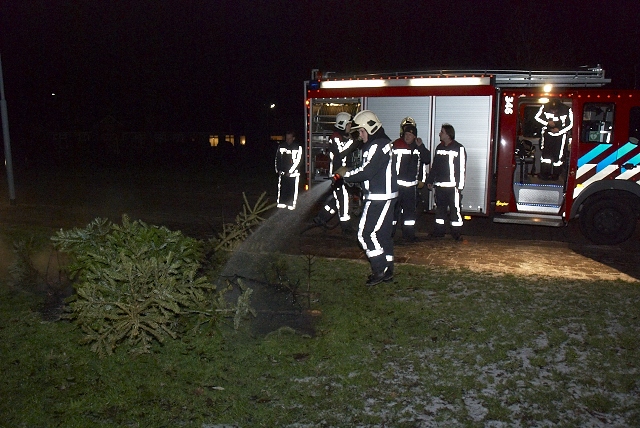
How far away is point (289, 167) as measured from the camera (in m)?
10.5

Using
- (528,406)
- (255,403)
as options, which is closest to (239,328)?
(255,403)

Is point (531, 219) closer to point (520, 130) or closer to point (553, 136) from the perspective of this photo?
point (553, 136)

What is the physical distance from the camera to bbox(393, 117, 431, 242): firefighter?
344 inches

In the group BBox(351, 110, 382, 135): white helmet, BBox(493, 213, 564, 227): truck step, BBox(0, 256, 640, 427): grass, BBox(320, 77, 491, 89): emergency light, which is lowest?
BBox(0, 256, 640, 427): grass

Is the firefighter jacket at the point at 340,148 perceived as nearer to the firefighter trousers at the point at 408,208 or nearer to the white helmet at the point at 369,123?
the firefighter trousers at the point at 408,208

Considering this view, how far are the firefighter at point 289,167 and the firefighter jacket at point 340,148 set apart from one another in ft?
4.00

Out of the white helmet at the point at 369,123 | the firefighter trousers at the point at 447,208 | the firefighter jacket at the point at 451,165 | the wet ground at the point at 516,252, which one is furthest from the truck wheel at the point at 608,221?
the white helmet at the point at 369,123

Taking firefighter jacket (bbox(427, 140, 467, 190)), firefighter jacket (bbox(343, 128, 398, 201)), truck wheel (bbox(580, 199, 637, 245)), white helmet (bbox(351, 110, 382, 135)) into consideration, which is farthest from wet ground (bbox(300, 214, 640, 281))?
white helmet (bbox(351, 110, 382, 135))

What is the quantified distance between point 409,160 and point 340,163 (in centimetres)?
112

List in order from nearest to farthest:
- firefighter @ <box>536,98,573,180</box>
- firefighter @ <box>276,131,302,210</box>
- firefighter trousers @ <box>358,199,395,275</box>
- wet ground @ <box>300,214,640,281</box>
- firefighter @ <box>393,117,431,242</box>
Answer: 1. firefighter trousers @ <box>358,199,395,275</box>
2. wet ground @ <box>300,214,640,281</box>
3. firefighter @ <box>393,117,431,242</box>
4. firefighter @ <box>536,98,573,180</box>
5. firefighter @ <box>276,131,302,210</box>

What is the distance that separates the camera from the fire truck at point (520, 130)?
8578mm

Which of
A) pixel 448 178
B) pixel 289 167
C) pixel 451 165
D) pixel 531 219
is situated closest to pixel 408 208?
pixel 448 178

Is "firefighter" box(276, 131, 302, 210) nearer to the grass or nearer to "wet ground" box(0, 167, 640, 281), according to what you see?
"wet ground" box(0, 167, 640, 281)

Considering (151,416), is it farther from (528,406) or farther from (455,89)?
(455,89)
